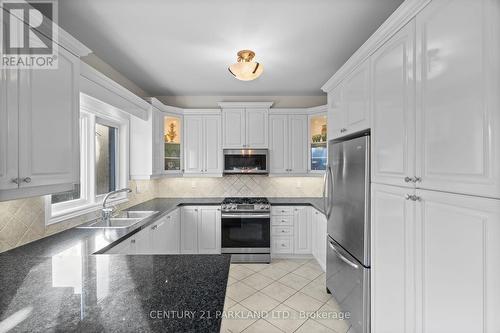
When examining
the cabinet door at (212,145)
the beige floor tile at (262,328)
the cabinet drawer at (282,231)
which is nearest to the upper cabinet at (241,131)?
the cabinet door at (212,145)

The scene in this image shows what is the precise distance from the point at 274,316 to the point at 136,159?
8.37 feet

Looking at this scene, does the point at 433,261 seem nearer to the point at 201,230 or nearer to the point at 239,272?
the point at 239,272

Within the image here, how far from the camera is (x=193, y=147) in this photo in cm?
362

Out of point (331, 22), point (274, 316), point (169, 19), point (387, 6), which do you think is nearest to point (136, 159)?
point (169, 19)

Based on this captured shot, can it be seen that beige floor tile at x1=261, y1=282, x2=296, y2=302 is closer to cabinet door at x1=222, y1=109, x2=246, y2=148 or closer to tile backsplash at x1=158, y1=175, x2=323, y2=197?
tile backsplash at x1=158, y1=175, x2=323, y2=197

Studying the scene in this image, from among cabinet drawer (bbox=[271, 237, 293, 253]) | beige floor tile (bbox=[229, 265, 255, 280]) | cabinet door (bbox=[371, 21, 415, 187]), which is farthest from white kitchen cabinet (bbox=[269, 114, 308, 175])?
cabinet door (bbox=[371, 21, 415, 187])

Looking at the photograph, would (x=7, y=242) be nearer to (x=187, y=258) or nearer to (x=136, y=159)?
(x=187, y=258)

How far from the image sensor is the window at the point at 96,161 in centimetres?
206

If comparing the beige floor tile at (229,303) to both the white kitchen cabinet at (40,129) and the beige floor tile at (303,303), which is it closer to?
the beige floor tile at (303,303)

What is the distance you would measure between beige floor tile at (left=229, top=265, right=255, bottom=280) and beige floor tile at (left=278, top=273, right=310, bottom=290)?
Answer: 17.3 inches

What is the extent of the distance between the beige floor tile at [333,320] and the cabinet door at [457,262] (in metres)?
0.94

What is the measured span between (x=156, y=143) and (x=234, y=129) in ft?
3.87

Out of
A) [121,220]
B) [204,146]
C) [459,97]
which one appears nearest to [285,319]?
[121,220]

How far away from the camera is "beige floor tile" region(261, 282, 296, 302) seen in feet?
7.97
